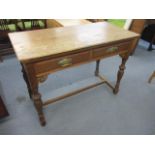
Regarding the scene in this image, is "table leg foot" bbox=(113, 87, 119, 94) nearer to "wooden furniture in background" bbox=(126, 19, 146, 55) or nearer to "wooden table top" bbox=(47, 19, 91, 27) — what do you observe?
"wooden furniture in background" bbox=(126, 19, 146, 55)

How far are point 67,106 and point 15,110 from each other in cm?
61

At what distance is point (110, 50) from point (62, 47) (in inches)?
19.0

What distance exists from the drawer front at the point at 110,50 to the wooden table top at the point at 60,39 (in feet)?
0.23

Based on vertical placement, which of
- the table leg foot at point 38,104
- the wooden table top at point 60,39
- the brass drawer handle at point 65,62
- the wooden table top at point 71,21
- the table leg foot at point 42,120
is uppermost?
the wooden table top at point 60,39

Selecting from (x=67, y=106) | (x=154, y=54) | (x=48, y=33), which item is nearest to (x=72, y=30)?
(x=48, y=33)

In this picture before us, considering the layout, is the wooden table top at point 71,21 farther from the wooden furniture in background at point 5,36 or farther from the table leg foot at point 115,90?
the table leg foot at point 115,90

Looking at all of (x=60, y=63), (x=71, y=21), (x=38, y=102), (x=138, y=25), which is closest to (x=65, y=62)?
(x=60, y=63)

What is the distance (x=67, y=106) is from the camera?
1685 millimetres

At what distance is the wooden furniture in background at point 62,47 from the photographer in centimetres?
95

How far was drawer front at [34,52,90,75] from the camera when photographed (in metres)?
0.98

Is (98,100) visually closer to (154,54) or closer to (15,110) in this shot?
(15,110)

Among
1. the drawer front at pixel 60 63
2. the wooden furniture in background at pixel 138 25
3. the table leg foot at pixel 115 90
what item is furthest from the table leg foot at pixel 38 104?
the wooden furniture in background at pixel 138 25


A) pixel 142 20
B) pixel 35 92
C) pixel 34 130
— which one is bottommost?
pixel 34 130
